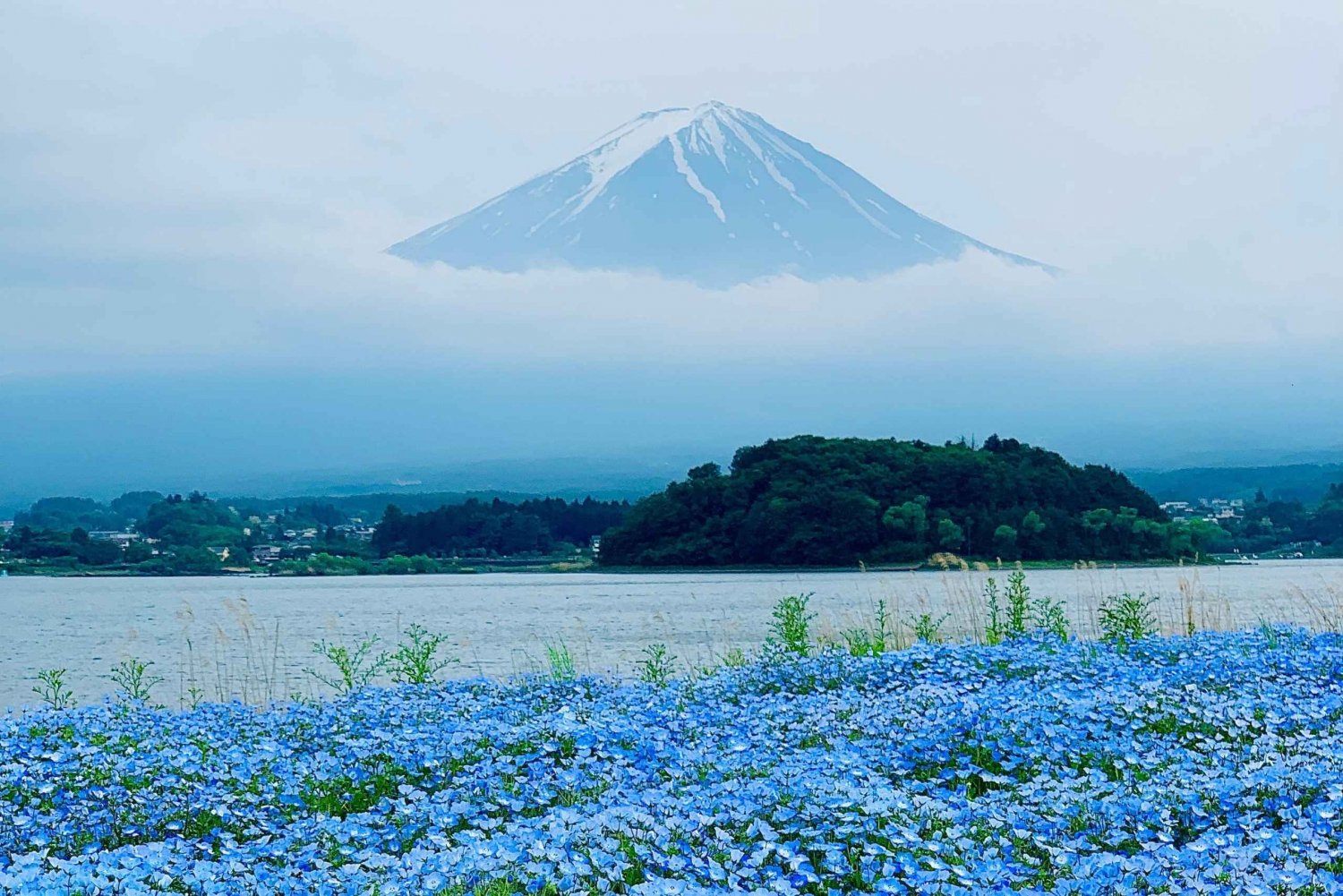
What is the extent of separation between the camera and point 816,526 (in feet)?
208

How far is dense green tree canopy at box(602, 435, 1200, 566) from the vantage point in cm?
6288

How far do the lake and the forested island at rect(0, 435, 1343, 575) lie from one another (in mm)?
2034

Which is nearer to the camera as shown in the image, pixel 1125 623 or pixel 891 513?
pixel 1125 623

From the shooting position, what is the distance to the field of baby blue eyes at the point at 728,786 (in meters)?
6.04

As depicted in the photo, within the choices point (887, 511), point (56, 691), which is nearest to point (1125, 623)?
point (56, 691)

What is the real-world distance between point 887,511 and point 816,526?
10.8 feet

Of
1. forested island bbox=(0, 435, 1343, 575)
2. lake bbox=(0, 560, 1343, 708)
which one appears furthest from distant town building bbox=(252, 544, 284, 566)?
lake bbox=(0, 560, 1343, 708)

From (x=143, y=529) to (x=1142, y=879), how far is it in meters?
102

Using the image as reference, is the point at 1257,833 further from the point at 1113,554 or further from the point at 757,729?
the point at 1113,554

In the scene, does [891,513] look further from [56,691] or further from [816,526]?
[56,691]

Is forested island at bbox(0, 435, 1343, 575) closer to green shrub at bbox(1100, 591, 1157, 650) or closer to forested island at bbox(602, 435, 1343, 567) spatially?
forested island at bbox(602, 435, 1343, 567)

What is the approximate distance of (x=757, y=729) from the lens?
30.8 feet

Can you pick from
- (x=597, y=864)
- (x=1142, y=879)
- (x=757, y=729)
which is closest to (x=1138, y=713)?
(x=757, y=729)

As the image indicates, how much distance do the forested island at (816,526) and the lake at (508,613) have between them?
2034 millimetres
